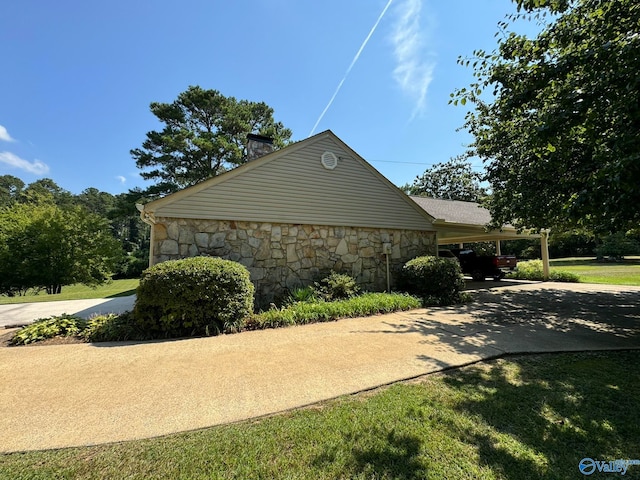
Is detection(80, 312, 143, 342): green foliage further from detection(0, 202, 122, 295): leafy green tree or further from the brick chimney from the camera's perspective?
→ detection(0, 202, 122, 295): leafy green tree

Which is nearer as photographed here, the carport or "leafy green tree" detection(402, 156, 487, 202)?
the carport

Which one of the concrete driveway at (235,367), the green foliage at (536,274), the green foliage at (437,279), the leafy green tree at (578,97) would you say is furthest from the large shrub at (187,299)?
the green foliage at (536,274)

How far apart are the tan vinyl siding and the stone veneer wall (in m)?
0.25

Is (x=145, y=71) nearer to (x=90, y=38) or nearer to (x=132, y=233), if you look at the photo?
(x=90, y=38)

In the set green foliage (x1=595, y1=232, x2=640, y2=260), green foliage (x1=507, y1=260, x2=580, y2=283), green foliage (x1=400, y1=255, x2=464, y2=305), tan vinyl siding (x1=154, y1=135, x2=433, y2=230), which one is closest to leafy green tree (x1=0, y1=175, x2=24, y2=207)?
tan vinyl siding (x1=154, y1=135, x2=433, y2=230)

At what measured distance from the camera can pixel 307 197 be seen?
8070mm

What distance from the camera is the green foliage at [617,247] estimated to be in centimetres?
2679

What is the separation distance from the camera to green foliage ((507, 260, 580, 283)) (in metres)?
13.3

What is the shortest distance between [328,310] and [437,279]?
3.75 metres

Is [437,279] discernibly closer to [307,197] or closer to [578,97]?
[307,197]

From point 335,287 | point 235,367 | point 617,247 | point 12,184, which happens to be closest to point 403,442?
point 235,367

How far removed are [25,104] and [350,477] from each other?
16.0 m

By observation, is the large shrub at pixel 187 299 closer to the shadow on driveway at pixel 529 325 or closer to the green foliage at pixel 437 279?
the shadow on driveway at pixel 529 325

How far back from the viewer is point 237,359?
394 cm
